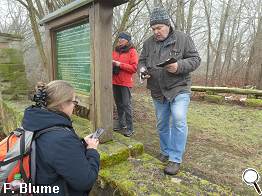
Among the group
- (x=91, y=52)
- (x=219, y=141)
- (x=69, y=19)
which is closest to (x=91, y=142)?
(x=91, y=52)

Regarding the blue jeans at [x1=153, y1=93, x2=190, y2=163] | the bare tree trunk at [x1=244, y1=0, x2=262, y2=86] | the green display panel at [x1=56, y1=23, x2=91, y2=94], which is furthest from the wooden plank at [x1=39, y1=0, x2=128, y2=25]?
the bare tree trunk at [x1=244, y1=0, x2=262, y2=86]

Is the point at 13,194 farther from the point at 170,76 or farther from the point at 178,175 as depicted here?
the point at 170,76

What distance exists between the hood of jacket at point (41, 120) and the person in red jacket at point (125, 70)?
257 cm

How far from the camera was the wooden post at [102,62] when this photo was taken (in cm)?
308

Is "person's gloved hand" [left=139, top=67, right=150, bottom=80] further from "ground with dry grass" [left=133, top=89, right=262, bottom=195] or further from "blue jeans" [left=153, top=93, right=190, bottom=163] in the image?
"ground with dry grass" [left=133, top=89, right=262, bottom=195]

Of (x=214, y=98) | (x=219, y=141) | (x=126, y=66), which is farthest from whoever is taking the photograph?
(x=214, y=98)

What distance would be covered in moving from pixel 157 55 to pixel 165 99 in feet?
1.83

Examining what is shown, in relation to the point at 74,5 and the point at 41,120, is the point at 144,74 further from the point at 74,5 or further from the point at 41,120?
the point at 41,120

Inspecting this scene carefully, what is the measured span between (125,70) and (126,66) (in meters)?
0.09

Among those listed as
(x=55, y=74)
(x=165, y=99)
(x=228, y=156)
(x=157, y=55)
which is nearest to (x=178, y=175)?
(x=165, y=99)

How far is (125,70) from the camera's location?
450 cm

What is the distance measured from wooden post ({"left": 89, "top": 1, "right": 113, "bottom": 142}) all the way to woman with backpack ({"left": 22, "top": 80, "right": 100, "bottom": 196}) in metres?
1.10

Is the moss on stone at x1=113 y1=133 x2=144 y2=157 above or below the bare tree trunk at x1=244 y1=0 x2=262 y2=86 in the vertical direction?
below

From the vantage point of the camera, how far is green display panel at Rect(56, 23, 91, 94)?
3463mm
